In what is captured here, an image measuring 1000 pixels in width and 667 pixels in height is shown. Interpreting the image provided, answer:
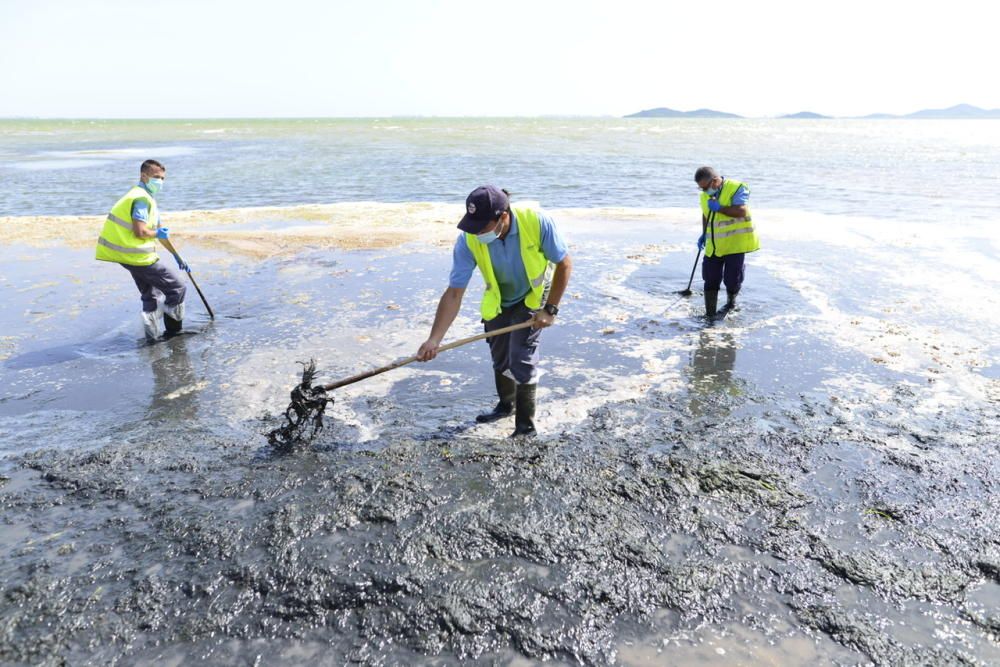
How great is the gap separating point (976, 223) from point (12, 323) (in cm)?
1522

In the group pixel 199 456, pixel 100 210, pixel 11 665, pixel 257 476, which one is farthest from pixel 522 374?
pixel 100 210

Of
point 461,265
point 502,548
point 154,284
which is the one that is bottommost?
point 502,548

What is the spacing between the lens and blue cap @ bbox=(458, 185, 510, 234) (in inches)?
143

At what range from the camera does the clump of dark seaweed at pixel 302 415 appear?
4211 millimetres

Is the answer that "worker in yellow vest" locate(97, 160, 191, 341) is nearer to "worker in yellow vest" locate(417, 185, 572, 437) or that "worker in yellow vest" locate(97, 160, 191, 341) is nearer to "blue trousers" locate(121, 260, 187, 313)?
"blue trousers" locate(121, 260, 187, 313)

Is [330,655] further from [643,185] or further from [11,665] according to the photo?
[643,185]

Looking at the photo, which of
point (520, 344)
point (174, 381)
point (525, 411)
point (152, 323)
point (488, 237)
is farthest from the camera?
point (152, 323)

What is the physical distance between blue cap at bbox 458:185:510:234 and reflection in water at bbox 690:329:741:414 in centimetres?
215

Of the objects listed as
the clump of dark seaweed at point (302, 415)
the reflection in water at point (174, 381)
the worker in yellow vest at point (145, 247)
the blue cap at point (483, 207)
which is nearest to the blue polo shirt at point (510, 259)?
the blue cap at point (483, 207)

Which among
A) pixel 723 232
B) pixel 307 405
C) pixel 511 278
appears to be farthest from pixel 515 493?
pixel 723 232

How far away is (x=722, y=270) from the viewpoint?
7.03 metres

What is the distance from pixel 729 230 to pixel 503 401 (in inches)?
138

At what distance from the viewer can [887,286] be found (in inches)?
317

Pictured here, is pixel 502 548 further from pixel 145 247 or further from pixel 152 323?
pixel 145 247
